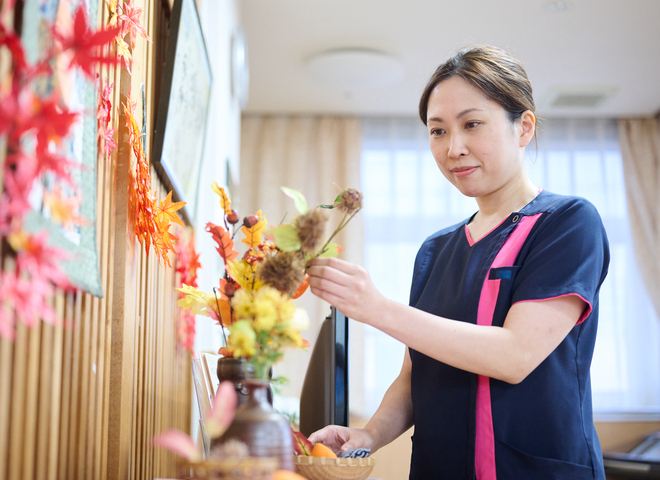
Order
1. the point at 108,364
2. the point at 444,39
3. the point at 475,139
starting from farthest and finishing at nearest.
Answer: the point at 444,39, the point at 475,139, the point at 108,364

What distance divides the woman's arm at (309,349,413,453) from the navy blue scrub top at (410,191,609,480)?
0.26 feet

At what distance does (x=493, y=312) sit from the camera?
1.12 meters

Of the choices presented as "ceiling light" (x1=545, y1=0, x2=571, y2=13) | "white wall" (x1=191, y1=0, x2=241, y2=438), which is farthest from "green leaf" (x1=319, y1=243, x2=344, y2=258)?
"ceiling light" (x1=545, y1=0, x2=571, y2=13)

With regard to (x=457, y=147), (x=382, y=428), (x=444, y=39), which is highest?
(x=444, y=39)

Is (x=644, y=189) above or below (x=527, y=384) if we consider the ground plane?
above

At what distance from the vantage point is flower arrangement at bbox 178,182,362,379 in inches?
25.0

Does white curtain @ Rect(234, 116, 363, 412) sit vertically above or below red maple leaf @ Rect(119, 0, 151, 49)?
above

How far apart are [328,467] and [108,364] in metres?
0.36

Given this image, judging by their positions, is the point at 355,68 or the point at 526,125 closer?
the point at 526,125

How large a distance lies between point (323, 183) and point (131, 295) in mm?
A: 3901

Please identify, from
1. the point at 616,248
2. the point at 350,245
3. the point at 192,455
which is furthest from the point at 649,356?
the point at 192,455

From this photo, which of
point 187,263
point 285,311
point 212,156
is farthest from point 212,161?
point 285,311

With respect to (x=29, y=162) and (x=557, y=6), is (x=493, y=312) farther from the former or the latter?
(x=557, y=6)

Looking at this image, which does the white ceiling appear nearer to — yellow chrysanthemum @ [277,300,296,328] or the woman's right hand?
the woman's right hand
